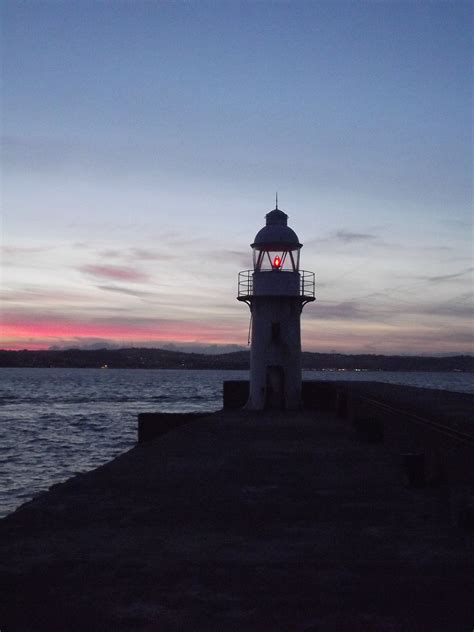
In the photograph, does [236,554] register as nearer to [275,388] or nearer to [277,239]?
[275,388]

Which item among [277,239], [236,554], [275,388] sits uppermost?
[277,239]

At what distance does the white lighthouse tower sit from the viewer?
26.6 metres

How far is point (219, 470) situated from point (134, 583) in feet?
21.3

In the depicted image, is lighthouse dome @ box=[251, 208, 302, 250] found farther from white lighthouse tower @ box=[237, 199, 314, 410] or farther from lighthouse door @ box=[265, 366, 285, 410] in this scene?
lighthouse door @ box=[265, 366, 285, 410]

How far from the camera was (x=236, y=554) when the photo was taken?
7.08 m

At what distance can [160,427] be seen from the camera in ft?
90.5

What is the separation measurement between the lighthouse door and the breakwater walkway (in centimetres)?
1431

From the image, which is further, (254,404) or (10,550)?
(254,404)

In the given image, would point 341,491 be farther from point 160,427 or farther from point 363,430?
point 160,427

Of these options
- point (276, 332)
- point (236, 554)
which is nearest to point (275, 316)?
point (276, 332)

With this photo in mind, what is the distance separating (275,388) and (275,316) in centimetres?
310

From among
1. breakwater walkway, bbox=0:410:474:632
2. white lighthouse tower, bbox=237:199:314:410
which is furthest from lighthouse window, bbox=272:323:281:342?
breakwater walkway, bbox=0:410:474:632

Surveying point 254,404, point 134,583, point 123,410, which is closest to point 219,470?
Result: point 134,583

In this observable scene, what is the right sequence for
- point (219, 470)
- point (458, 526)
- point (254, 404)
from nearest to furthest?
point (458, 526)
point (219, 470)
point (254, 404)
